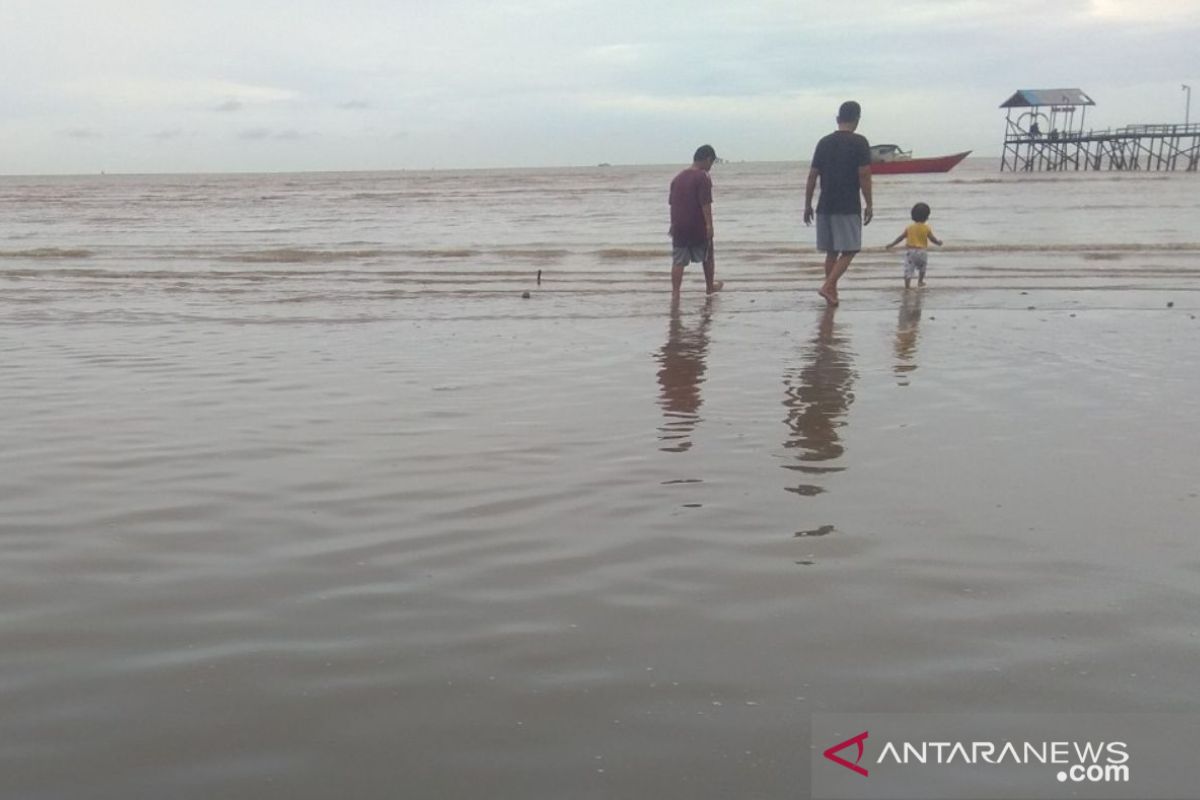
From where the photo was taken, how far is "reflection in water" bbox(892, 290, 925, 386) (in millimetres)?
6977

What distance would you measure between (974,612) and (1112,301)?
31.1 feet

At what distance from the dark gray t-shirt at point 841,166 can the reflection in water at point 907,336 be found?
1192mm

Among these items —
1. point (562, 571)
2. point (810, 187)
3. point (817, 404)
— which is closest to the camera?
point (562, 571)

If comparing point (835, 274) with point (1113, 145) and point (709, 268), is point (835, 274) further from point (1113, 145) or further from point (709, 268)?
point (1113, 145)

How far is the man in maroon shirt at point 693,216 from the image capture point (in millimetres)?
11328

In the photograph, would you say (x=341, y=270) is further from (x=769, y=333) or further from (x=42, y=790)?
(x=42, y=790)

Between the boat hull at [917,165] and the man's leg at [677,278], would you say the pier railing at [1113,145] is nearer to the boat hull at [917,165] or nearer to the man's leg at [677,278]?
the boat hull at [917,165]

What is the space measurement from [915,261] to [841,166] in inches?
124

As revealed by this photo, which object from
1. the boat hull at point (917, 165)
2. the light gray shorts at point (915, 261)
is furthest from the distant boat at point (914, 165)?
the light gray shorts at point (915, 261)

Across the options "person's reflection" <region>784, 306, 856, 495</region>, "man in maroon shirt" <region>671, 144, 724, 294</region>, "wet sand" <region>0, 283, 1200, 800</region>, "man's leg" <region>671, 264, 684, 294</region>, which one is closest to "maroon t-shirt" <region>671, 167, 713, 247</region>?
"man in maroon shirt" <region>671, 144, 724, 294</region>

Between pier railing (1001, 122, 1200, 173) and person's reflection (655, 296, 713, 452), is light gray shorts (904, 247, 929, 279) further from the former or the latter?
pier railing (1001, 122, 1200, 173)

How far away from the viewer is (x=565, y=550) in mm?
3500

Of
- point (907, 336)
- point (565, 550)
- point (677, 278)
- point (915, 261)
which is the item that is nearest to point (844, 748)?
point (565, 550)

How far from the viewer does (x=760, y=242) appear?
20938mm
